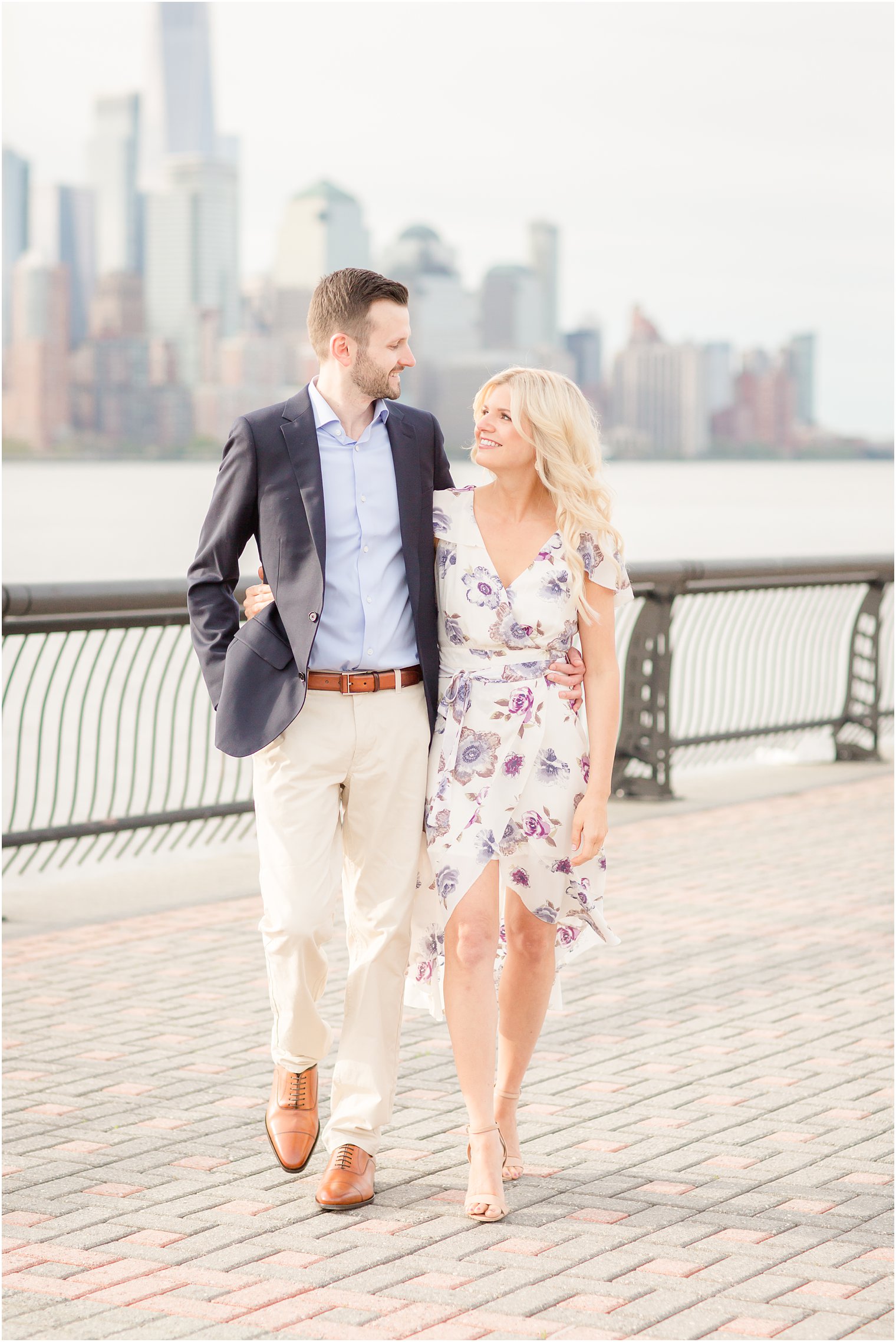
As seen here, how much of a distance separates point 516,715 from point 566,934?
60 centimetres

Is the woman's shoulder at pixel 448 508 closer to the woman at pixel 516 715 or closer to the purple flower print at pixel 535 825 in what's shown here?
the woman at pixel 516 715

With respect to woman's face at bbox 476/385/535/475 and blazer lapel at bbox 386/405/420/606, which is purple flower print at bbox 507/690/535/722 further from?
woman's face at bbox 476/385/535/475

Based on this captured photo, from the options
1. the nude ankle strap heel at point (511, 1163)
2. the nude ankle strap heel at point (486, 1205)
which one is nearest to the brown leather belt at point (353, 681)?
the nude ankle strap heel at point (511, 1163)

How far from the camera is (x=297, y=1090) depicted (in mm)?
4281

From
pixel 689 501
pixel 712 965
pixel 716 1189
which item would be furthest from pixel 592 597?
pixel 689 501

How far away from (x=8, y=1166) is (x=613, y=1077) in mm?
1748

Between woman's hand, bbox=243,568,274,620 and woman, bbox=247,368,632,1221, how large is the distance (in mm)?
414

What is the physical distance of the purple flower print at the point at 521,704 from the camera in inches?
163

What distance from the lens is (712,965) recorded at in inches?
258

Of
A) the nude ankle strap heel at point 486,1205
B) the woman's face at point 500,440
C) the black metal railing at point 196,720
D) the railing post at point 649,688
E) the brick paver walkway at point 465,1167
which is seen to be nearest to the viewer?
the brick paver walkway at point 465,1167

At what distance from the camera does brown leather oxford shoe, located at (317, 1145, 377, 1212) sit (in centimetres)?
402

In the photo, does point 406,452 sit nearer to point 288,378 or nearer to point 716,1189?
point 716,1189

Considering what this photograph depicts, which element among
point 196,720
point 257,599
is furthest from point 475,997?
point 196,720

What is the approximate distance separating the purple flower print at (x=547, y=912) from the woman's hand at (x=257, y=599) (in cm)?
96
